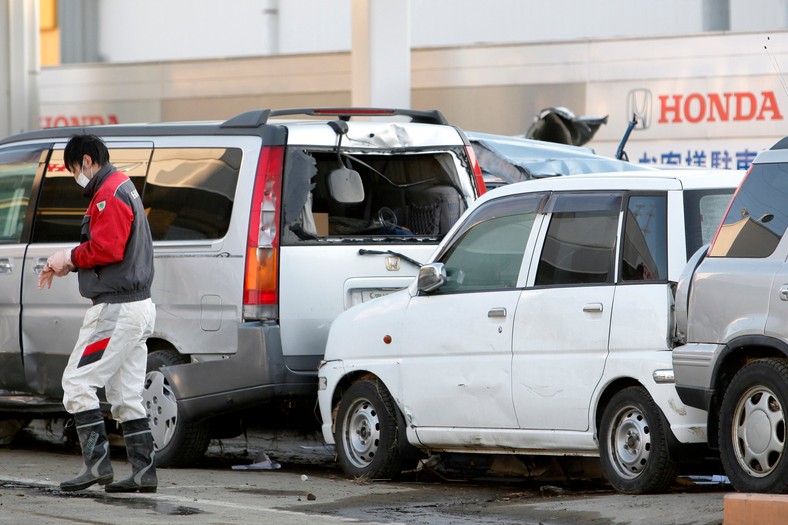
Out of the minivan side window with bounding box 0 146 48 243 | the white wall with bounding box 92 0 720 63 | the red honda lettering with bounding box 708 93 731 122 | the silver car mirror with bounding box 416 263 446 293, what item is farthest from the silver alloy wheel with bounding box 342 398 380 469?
the white wall with bounding box 92 0 720 63

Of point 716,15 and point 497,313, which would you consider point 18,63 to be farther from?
point 497,313

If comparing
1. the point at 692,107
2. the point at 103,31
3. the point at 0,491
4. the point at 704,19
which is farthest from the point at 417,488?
the point at 103,31

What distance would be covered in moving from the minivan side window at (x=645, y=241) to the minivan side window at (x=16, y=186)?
4.34m

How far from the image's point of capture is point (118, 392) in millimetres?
8008

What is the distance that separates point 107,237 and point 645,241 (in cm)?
273

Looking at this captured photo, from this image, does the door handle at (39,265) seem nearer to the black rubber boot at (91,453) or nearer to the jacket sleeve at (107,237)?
the jacket sleeve at (107,237)

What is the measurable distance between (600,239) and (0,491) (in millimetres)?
3394

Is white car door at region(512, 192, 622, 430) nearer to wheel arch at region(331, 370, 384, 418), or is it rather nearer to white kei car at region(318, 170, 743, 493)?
white kei car at region(318, 170, 743, 493)

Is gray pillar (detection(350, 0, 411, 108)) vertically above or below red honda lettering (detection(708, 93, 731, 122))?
above

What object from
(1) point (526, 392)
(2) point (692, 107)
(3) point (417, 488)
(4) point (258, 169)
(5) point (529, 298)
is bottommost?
(3) point (417, 488)

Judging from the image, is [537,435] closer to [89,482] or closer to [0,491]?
[89,482]

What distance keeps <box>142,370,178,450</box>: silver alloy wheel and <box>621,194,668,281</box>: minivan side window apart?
3130mm

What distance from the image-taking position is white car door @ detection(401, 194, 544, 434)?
8109mm

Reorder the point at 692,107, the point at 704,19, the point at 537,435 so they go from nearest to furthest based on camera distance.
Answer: the point at 537,435 < the point at 692,107 < the point at 704,19
